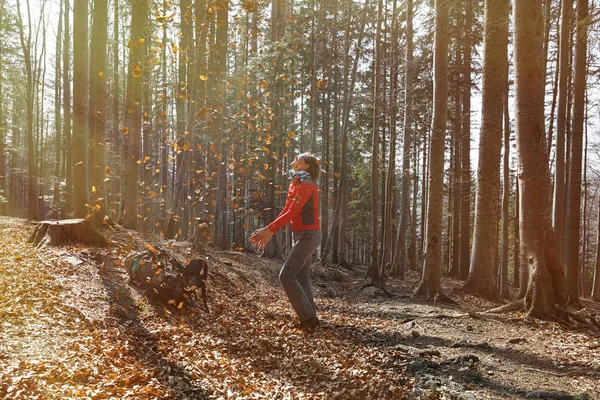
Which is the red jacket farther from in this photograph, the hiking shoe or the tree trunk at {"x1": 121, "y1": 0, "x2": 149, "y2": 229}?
the tree trunk at {"x1": 121, "y1": 0, "x2": 149, "y2": 229}

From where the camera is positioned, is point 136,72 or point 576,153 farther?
point 576,153

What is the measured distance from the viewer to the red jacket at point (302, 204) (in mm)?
6062

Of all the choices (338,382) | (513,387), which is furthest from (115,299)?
(513,387)

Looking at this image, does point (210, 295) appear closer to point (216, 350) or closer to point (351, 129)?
point (216, 350)

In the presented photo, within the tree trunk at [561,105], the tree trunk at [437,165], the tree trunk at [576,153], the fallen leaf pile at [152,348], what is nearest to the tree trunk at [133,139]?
the fallen leaf pile at [152,348]

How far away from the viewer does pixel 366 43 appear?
23.3 metres

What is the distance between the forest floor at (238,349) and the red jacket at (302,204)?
1669mm

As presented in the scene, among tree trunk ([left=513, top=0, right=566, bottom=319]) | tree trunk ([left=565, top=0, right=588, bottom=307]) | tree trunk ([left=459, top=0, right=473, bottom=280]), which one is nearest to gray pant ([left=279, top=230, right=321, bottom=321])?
tree trunk ([left=513, top=0, right=566, bottom=319])

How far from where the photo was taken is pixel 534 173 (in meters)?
7.17

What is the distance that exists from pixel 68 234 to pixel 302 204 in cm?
591

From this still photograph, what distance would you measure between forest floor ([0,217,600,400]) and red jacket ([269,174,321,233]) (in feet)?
5.47

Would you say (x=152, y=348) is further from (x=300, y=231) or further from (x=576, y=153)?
(x=576, y=153)

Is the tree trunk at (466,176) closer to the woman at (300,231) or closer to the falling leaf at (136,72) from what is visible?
the woman at (300,231)

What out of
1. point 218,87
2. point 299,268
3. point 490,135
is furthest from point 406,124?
point 299,268
